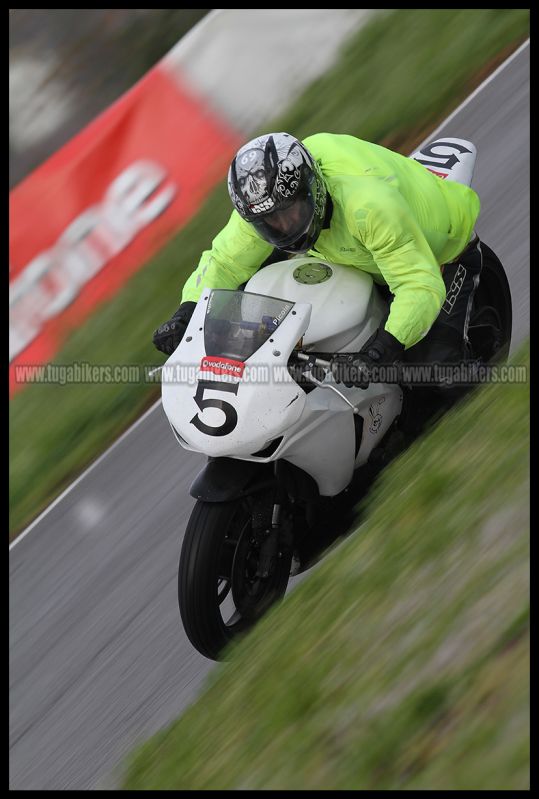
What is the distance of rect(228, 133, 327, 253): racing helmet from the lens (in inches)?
183

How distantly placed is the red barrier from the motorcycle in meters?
3.66

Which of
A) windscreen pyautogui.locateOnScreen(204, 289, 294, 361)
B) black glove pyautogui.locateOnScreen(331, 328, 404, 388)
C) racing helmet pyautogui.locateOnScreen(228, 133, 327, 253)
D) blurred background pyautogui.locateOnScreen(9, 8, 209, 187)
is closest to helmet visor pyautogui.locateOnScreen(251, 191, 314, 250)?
racing helmet pyautogui.locateOnScreen(228, 133, 327, 253)

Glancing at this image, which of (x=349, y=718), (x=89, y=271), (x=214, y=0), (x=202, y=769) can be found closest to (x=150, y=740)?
(x=202, y=769)

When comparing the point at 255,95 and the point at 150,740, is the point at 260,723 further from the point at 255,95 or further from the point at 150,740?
the point at 255,95

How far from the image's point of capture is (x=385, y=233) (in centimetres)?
493

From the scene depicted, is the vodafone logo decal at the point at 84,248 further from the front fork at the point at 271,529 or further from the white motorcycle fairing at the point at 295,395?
the front fork at the point at 271,529

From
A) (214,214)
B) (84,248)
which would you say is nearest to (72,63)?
(84,248)

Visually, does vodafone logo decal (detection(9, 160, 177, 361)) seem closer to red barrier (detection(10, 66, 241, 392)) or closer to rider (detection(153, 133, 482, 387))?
red barrier (detection(10, 66, 241, 392))

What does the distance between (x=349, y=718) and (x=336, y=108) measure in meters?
6.73

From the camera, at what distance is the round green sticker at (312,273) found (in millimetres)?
5180

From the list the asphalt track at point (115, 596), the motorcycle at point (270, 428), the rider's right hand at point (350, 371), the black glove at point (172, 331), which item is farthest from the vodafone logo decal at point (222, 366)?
the asphalt track at point (115, 596)

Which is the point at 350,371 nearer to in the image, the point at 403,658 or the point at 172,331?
the point at 172,331

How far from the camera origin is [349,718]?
3.76 meters

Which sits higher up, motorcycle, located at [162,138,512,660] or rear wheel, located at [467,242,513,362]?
motorcycle, located at [162,138,512,660]
